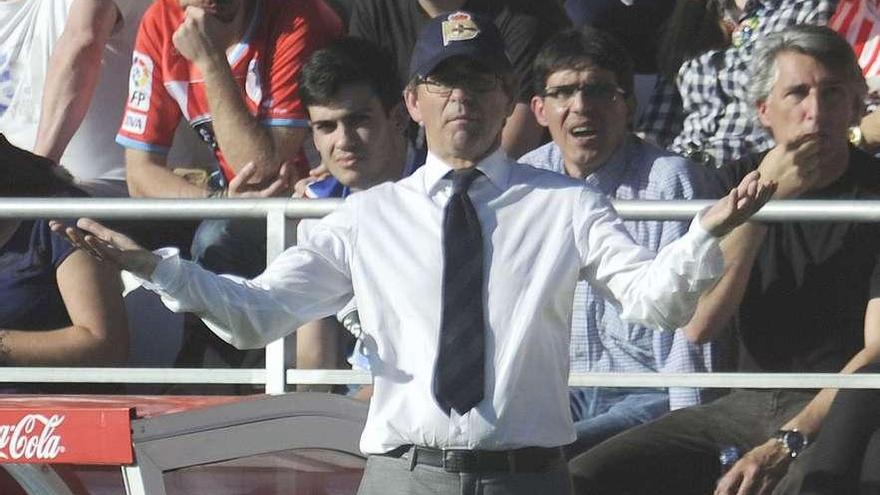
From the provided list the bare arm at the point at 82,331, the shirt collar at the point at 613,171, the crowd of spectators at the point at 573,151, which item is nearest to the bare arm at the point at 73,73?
the crowd of spectators at the point at 573,151

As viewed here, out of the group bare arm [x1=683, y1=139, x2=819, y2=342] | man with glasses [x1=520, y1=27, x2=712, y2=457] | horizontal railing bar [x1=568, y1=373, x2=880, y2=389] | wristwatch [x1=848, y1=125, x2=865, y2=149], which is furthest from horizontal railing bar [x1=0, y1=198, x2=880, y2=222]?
wristwatch [x1=848, y1=125, x2=865, y2=149]

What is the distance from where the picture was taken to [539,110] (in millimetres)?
5531

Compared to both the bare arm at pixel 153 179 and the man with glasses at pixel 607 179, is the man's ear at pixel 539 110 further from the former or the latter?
the bare arm at pixel 153 179

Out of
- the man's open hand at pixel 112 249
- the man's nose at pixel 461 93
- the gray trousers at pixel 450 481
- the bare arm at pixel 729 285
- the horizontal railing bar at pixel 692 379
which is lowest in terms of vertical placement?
the gray trousers at pixel 450 481

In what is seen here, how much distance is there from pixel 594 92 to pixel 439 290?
1787mm

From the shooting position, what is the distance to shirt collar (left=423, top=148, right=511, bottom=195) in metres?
3.90

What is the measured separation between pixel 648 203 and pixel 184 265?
4.46 ft

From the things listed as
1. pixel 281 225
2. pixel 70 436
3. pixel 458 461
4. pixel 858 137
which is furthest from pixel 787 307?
pixel 70 436

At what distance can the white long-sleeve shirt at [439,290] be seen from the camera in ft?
12.0

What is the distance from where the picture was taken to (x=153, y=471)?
3.48 metres

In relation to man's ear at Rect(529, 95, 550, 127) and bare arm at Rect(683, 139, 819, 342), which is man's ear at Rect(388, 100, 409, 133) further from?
bare arm at Rect(683, 139, 819, 342)

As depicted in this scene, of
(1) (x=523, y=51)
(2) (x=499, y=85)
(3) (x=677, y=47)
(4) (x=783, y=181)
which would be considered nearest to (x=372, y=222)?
(2) (x=499, y=85)

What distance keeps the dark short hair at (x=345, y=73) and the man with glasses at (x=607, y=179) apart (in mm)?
495

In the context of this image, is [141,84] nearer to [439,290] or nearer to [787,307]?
[787,307]
